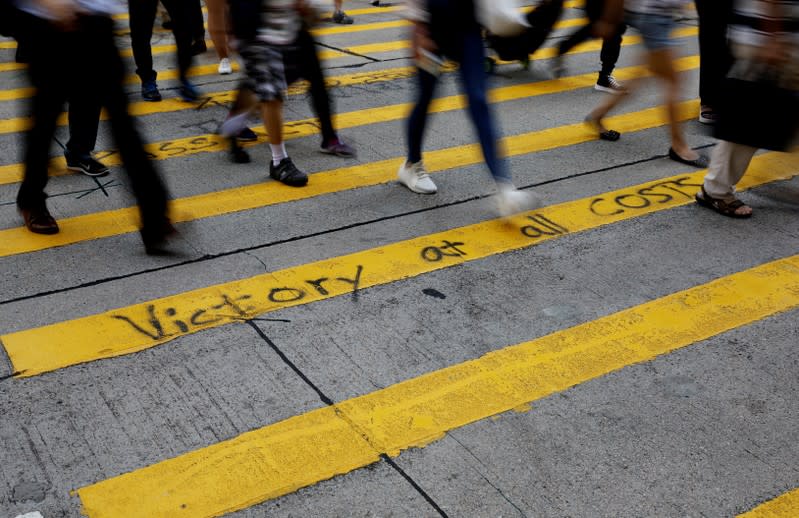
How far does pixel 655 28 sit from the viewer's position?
17.4 feet

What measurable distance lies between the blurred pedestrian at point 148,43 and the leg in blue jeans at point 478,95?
3.24 m

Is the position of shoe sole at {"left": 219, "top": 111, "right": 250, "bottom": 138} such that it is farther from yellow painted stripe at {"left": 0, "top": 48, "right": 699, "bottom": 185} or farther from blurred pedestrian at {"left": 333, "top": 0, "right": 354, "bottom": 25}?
blurred pedestrian at {"left": 333, "top": 0, "right": 354, "bottom": 25}

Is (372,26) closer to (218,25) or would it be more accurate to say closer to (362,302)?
(218,25)

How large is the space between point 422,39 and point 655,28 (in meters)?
1.50

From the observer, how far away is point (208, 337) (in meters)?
3.77

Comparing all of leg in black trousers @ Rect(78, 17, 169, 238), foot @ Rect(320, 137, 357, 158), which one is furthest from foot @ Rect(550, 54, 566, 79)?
leg in black trousers @ Rect(78, 17, 169, 238)

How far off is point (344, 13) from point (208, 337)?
800 cm

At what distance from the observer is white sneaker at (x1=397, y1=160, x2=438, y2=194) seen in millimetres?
5398

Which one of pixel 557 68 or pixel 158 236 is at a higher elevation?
pixel 158 236

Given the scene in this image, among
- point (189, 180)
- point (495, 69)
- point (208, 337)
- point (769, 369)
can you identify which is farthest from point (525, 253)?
point (495, 69)

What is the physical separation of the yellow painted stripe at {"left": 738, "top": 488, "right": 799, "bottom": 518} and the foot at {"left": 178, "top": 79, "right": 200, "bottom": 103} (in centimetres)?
565

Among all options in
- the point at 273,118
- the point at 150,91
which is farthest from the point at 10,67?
the point at 273,118

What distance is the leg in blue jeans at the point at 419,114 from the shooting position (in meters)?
4.95

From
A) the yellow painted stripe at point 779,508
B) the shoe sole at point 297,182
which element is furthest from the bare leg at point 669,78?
the yellow painted stripe at point 779,508
